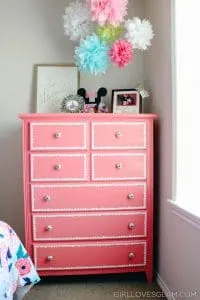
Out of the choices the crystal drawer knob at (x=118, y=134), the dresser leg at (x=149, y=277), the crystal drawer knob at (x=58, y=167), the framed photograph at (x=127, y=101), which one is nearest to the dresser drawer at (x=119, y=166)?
the crystal drawer knob at (x=118, y=134)

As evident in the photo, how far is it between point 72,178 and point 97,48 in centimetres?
97

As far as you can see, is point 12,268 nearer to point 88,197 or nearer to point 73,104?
point 88,197

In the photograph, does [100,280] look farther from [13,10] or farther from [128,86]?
[13,10]

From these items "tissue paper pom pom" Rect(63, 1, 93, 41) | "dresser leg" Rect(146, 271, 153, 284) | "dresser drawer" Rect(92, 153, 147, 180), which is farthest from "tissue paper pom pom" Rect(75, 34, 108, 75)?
"dresser leg" Rect(146, 271, 153, 284)

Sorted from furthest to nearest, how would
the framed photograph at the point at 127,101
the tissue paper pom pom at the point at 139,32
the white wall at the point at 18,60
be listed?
the white wall at the point at 18,60 < the framed photograph at the point at 127,101 < the tissue paper pom pom at the point at 139,32

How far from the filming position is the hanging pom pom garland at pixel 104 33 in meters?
2.48

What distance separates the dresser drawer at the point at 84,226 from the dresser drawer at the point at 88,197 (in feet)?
0.19

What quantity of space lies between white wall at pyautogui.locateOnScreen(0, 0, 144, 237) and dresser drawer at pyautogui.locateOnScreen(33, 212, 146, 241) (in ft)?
1.85

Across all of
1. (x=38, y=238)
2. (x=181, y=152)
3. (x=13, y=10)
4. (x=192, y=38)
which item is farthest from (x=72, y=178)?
(x=13, y=10)

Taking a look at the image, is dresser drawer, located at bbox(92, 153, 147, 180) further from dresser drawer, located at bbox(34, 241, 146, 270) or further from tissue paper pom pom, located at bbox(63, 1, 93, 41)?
tissue paper pom pom, located at bbox(63, 1, 93, 41)

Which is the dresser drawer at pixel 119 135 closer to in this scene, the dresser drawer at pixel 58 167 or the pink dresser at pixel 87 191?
the pink dresser at pixel 87 191

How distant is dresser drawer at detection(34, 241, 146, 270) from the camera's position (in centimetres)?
246

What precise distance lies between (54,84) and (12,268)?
1611 millimetres

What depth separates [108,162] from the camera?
2463 millimetres
